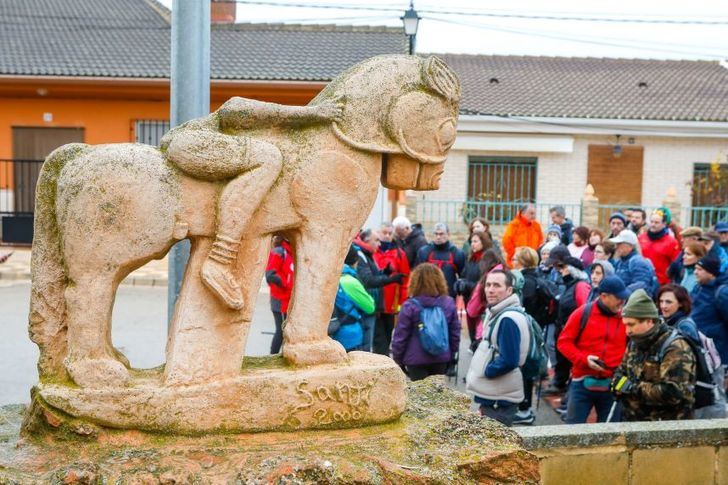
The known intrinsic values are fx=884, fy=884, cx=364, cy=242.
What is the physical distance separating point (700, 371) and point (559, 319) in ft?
7.69

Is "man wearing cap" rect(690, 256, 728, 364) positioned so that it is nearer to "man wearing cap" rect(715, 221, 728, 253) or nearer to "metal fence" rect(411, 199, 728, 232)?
"man wearing cap" rect(715, 221, 728, 253)

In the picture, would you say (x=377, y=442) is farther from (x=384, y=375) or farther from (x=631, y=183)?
(x=631, y=183)

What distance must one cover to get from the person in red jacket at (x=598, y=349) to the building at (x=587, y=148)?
43.8 feet

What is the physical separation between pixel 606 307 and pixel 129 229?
4105 millimetres

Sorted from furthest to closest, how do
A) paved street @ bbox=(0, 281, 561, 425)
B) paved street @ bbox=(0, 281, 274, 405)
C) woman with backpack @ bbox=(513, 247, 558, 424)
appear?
paved street @ bbox=(0, 281, 274, 405), paved street @ bbox=(0, 281, 561, 425), woman with backpack @ bbox=(513, 247, 558, 424)

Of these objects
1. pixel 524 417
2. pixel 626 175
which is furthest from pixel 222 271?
pixel 626 175

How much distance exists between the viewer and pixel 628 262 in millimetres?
8859

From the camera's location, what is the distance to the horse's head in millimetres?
4227

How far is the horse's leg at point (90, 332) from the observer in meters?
3.98

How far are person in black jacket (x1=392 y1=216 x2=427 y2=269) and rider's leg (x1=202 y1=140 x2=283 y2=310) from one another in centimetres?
603

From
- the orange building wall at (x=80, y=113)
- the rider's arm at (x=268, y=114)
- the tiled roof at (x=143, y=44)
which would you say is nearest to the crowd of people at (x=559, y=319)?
the rider's arm at (x=268, y=114)

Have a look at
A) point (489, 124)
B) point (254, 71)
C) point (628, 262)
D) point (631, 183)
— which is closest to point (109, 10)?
point (254, 71)

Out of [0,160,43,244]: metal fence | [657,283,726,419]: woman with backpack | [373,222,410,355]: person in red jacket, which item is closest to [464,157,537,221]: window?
[0,160,43,244]: metal fence

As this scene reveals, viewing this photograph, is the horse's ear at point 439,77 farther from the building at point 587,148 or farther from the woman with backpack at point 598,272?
the building at point 587,148
